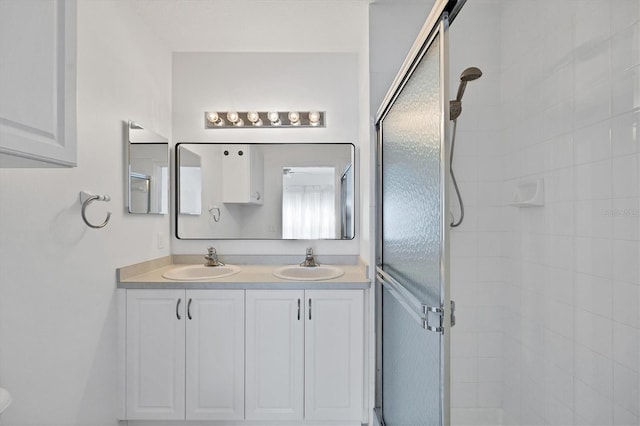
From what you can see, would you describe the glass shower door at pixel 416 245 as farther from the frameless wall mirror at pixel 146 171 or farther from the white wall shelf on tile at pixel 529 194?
the frameless wall mirror at pixel 146 171

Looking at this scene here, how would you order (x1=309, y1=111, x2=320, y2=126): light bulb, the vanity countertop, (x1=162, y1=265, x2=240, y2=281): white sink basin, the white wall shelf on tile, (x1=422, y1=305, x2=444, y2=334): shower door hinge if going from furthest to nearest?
(x1=309, y1=111, x2=320, y2=126): light bulb
(x1=162, y1=265, x2=240, y2=281): white sink basin
the vanity countertop
the white wall shelf on tile
(x1=422, y1=305, x2=444, y2=334): shower door hinge

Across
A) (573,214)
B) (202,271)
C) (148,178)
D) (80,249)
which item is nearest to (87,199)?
(80,249)

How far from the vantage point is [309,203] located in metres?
2.46

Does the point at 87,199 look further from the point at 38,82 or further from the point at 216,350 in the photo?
the point at 216,350

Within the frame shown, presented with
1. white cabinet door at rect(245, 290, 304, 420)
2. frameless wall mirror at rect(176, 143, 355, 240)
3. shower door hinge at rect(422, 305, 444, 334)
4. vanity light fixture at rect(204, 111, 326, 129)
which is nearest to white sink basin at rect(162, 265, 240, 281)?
frameless wall mirror at rect(176, 143, 355, 240)

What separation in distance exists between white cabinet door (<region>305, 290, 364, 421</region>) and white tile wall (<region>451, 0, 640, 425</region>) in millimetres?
607

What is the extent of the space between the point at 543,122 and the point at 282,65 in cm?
174

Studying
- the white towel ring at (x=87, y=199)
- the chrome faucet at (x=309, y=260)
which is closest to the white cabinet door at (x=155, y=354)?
the white towel ring at (x=87, y=199)

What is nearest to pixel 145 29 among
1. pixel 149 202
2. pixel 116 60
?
pixel 116 60

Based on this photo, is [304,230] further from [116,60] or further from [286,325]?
[116,60]

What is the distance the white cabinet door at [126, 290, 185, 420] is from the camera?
6.19 ft

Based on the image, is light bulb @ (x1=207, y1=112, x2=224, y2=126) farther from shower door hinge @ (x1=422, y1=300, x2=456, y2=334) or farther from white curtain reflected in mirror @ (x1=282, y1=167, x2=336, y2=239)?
shower door hinge @ (x1=422, y1=300, x2=456, y2=334)

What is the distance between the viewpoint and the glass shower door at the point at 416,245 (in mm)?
917

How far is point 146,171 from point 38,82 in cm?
129
